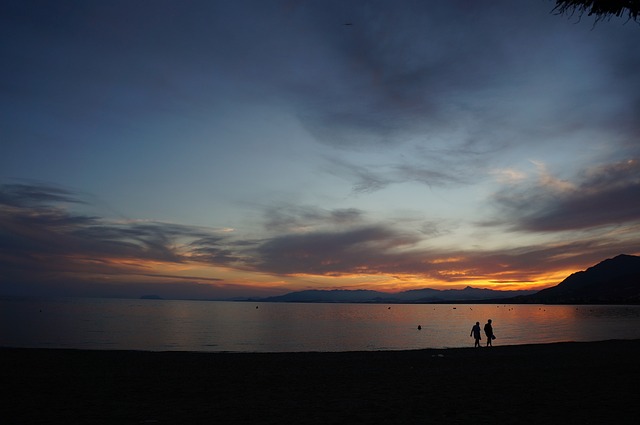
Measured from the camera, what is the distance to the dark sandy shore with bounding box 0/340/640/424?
10.3 metres

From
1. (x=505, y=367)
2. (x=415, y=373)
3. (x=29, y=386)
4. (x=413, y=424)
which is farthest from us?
(x=505, y=367)

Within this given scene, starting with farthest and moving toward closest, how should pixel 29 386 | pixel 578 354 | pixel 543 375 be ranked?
pixel 578 354
pixel 543 375
pixel 29 386

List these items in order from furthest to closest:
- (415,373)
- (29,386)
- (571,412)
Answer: (415,373)
(29,386)
(571,412)

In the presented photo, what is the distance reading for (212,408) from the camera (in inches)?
456

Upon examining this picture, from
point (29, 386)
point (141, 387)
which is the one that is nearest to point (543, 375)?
point (141, 387)

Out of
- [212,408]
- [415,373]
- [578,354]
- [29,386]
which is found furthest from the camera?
[578,354]

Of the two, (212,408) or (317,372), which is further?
(317,372)

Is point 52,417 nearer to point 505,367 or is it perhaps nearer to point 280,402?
point 280,402

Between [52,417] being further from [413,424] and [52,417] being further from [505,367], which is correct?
[505,367]

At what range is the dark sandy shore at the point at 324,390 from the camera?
33.9 ft

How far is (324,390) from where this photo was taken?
14.2 m

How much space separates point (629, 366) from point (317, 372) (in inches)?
499

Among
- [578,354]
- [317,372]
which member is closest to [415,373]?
[317,372]

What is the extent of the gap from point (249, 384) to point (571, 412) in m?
9.86
